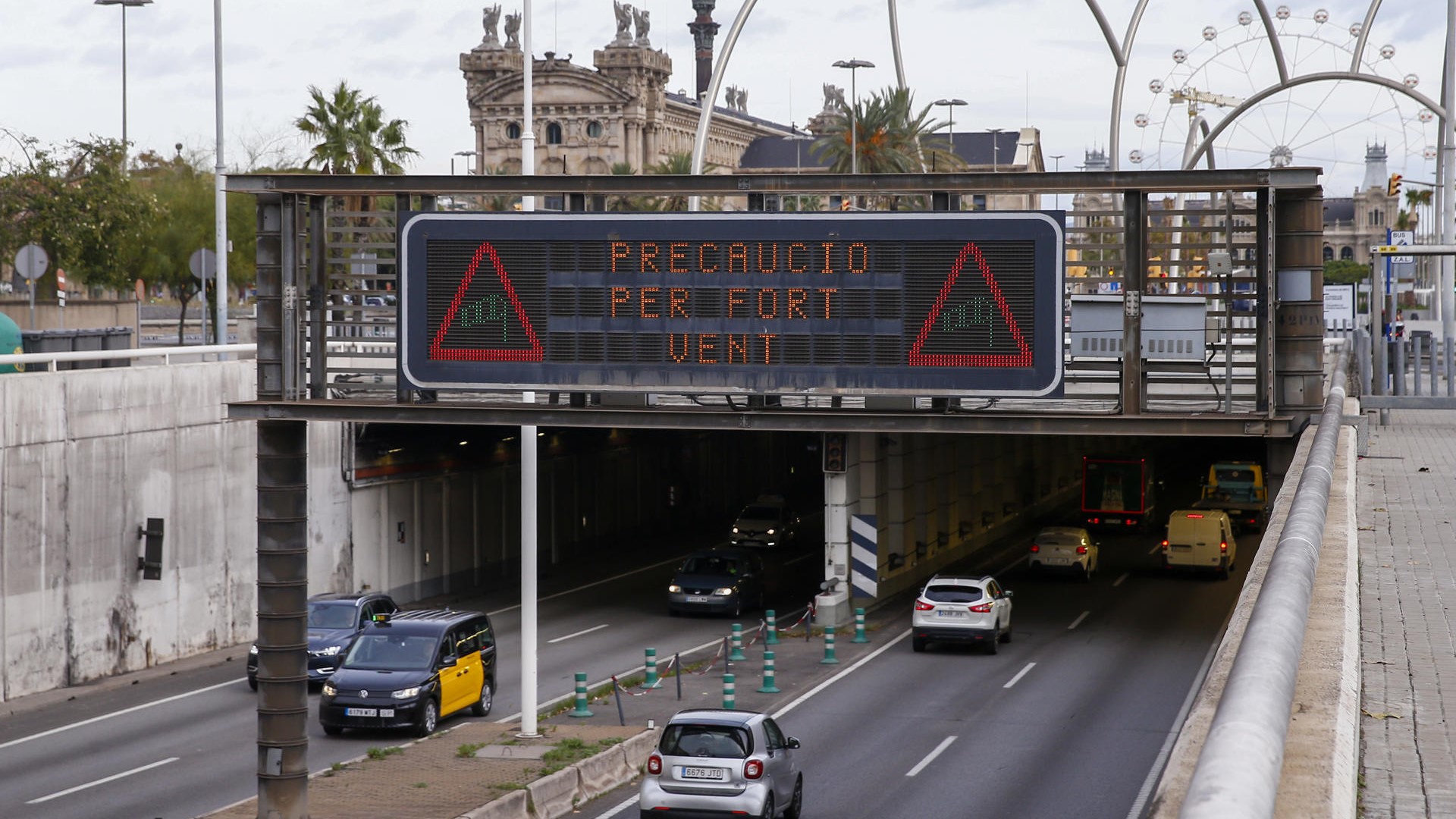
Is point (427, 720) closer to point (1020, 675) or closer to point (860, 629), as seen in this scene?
point (1020, 675)

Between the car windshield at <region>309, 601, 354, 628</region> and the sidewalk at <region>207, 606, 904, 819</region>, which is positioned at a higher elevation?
the car windshield at <region>309, 601, 354, 628</region>

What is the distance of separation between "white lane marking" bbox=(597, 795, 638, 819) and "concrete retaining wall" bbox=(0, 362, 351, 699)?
1370 cm

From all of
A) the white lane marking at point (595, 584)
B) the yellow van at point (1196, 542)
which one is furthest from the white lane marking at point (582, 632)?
the yellow van at point (1196, 542)

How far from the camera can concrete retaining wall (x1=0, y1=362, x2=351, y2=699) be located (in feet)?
95.2

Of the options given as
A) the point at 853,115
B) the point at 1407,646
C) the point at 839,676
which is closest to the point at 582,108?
the point at 853,115

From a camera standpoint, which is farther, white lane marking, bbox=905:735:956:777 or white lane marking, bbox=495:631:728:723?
white lane marking, bbox=495:631:728:723

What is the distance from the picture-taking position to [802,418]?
15.1m

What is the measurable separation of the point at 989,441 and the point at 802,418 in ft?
139

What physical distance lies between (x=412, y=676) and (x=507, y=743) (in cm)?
339

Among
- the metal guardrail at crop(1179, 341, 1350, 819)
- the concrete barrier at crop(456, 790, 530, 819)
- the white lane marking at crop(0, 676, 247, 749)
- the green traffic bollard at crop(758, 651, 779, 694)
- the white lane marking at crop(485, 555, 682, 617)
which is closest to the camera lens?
the metal guardrail at crop(1179, 341, 1350, 819)

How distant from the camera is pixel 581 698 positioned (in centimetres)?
2725

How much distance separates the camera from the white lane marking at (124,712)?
26031 millimetres

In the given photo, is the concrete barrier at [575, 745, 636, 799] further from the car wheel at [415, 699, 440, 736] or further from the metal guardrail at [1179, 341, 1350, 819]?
the metal guardrail at [1179, 341, 1350, 819]

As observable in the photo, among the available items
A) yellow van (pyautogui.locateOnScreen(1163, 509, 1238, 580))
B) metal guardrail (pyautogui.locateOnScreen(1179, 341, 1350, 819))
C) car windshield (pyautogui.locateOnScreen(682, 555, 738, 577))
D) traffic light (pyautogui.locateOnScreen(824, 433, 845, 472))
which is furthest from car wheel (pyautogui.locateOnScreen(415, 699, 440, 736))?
Result: yellow van (pyautogui.locateOnScreen(1163, 509, 1238, 580))
